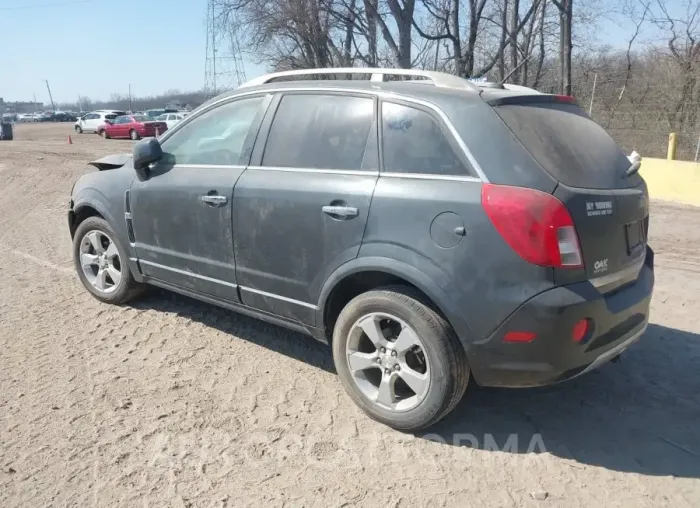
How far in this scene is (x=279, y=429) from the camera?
3232mm

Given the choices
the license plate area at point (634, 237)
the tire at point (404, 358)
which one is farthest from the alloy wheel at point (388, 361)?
the license plate area at point (634, 237)

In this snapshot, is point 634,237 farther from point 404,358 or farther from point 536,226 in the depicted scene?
point 404,358

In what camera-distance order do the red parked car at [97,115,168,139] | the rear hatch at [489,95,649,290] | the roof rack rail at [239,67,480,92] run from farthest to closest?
the red parked car at [97,115,168,139] → the roof rack rail at [239,67,480,92] → the rear hatch at [489,95,649,290]

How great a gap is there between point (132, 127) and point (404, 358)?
33.1 m

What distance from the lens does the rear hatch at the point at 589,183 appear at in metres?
2.79

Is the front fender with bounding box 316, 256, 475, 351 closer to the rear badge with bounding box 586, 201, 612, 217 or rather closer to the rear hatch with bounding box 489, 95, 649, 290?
the rear hatch with bounding box 489, 95, 649, 290

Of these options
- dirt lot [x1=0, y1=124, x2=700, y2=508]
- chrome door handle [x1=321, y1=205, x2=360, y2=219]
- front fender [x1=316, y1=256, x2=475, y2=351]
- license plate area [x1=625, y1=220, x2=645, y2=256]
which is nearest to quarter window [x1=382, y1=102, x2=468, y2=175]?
chrome door handle [x1=321, y1=205, x2=360, y2=219]

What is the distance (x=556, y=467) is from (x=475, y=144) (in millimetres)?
1657

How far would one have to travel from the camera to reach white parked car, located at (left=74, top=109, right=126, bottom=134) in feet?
125

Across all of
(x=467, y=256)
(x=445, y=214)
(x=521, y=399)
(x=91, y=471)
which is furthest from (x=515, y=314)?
(x=91, y=471)

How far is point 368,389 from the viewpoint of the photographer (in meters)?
3.32

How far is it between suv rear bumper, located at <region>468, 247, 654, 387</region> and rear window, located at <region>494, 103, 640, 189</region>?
567mm

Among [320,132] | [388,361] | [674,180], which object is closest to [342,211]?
[320,132]

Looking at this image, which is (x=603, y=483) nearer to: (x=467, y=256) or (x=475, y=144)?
(x=467, y=256)
